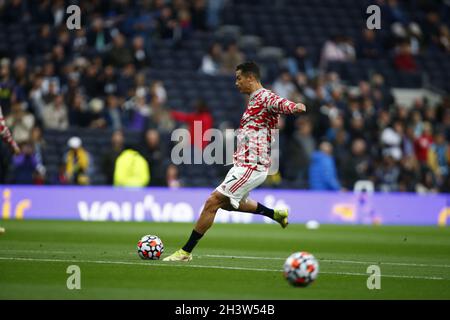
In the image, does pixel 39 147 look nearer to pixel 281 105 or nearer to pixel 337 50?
pixel 337 50

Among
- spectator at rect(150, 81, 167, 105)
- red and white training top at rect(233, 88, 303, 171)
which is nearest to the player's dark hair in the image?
red and white training top at rect(233, 88, 303, 171)

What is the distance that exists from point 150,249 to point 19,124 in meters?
12.5

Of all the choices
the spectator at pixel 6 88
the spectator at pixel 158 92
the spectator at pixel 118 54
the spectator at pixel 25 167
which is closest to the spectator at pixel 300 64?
the spectator at pixel 158 92

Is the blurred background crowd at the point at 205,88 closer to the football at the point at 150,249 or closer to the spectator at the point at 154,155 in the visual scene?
the spectator at the point at 154,155

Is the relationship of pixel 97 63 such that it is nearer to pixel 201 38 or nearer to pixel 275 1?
pixel 201 38

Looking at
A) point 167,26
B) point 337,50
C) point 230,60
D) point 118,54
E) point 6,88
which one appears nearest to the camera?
point 6,88

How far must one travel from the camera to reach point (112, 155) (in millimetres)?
25781

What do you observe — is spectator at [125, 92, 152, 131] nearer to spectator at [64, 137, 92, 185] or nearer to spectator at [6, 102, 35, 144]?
spectator at [64, 137, 92, 185]

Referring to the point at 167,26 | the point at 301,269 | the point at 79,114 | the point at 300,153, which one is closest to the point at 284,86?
the point at 300,153

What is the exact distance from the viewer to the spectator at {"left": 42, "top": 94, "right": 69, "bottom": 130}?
2665cm

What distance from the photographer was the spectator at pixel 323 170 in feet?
87.8

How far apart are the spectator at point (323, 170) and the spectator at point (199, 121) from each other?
295cm
